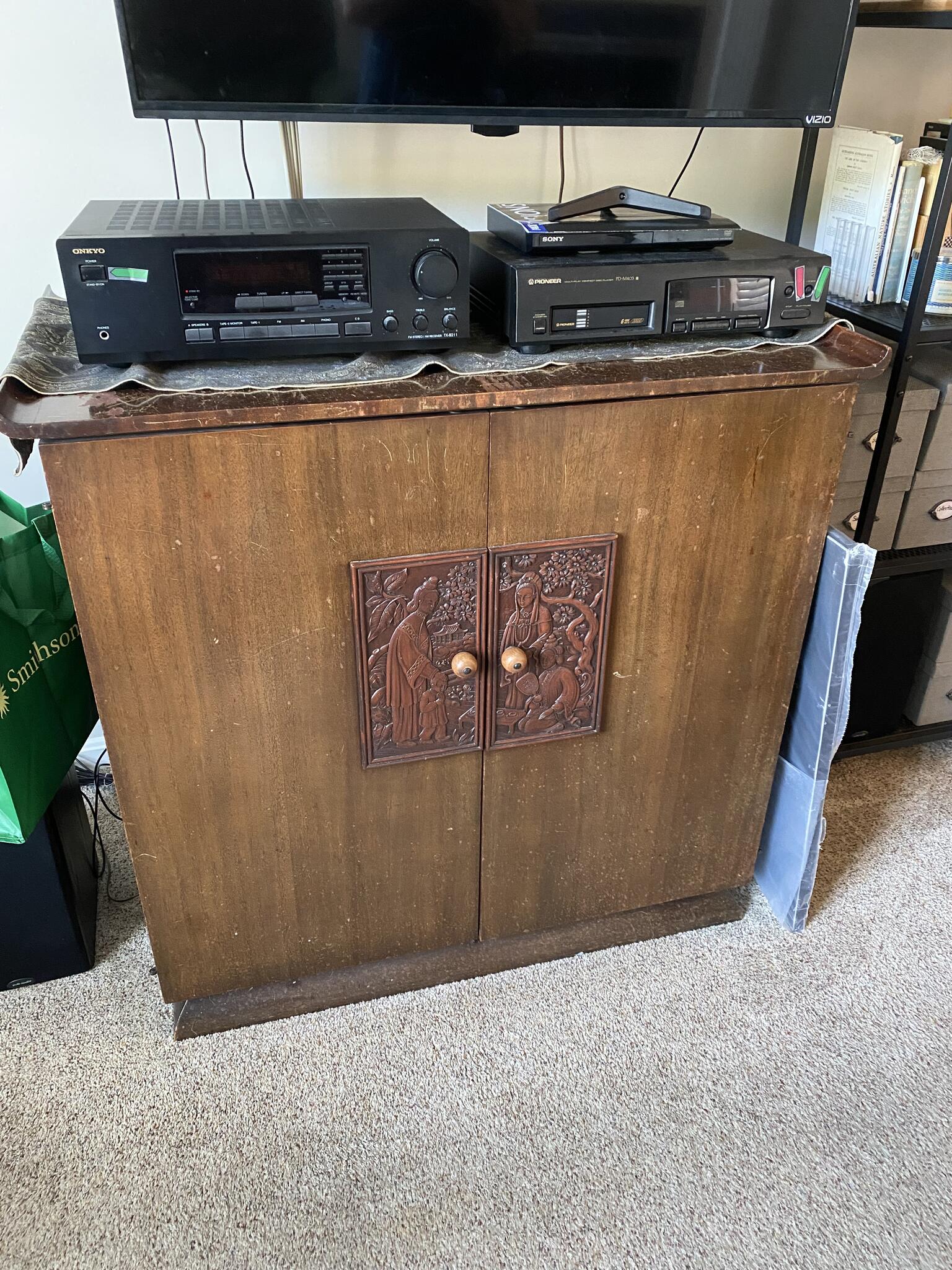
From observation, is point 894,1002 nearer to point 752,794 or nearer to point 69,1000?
point 752,794

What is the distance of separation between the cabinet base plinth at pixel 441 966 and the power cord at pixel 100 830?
11.5 inches

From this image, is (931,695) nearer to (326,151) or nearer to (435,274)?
(435,274)

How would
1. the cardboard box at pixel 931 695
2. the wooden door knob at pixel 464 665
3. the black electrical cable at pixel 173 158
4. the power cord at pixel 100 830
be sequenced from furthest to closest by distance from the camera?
the cardboard box at pixel 931 695
the power cord at pixel 100 830
the black electrical cable at pixel 173 158
the wooden door knob at pixel 464 665

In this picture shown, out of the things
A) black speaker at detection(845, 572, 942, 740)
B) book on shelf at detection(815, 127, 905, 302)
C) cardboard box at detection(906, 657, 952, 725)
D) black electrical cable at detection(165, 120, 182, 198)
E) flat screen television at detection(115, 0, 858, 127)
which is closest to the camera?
flat screen television at detection(115, 0, 858, 127)

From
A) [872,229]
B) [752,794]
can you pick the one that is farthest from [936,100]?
[752,794]

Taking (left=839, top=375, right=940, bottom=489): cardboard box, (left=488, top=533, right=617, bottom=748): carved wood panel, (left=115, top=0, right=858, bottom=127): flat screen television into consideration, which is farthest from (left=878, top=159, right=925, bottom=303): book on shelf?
(left=488, top=533, right=617, bottom=748): carved wood panel

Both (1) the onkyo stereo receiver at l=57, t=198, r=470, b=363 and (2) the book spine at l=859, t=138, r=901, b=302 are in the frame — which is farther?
(2) the book spine at l=859, t=138, r=901, b=302

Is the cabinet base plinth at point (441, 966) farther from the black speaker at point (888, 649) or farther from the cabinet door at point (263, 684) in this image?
the black speaker at point (888, 649)

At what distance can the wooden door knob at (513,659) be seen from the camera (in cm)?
115

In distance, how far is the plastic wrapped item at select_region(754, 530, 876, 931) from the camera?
125cm

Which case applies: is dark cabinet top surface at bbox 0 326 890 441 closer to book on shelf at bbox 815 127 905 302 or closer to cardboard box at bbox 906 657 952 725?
book on shelf at bbox 815 127 905 302

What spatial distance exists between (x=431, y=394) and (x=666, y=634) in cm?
46

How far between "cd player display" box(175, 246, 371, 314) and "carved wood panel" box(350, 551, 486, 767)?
0.29 m

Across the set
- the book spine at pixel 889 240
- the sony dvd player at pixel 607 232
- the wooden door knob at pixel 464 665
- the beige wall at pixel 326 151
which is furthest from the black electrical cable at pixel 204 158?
the book spine at pixel 889 240
